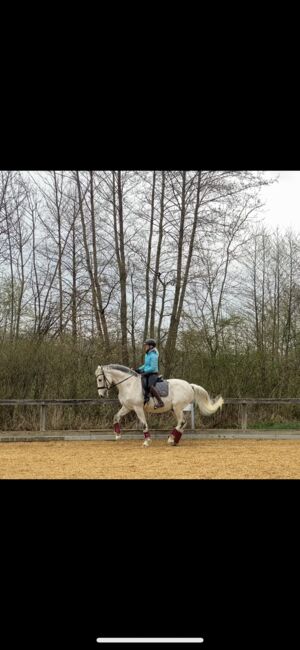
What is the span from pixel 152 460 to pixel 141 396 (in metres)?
2.00

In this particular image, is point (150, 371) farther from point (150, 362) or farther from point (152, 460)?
point (152, 460)

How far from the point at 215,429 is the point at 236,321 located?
279cm

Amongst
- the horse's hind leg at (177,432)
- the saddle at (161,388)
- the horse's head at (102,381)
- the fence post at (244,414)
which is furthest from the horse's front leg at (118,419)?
the fence post at (244,414)

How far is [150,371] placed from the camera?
30.9 ft

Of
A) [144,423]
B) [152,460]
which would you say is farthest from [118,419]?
[152,460]

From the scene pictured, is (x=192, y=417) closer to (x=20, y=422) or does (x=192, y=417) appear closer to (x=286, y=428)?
(x=286, y=428)

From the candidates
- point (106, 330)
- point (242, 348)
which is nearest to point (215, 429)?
point (242, 348)

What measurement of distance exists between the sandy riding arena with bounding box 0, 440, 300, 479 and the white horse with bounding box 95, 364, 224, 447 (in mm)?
334

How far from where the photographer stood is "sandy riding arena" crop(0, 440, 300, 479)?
21.2 feet

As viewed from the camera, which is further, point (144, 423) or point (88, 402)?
point (88, 402)

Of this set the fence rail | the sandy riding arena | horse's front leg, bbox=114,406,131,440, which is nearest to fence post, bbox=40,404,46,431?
the fence rail

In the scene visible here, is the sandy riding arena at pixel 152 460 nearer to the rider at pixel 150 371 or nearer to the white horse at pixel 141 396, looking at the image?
the white horse at pixel 141 396

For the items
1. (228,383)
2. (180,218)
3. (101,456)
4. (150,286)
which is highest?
(180,218)

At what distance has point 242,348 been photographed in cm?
1289
